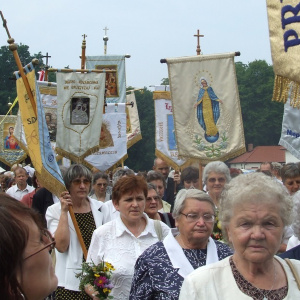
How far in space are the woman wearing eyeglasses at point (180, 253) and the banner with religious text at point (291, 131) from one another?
1.42 meters

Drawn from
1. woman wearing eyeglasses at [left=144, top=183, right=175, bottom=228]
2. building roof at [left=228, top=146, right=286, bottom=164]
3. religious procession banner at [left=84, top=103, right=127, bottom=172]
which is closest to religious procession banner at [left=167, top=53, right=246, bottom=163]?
woman wearing eyeglasses at [left=144, top=183, right=175, bottom=228]

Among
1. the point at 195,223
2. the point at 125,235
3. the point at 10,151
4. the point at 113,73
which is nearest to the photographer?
the point at 195,223

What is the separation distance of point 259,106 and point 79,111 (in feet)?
227

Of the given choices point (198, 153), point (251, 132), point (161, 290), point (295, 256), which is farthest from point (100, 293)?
point (251, 132)

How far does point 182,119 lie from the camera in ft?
28.5

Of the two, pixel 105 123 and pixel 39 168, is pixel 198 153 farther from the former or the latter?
pixel 105 123

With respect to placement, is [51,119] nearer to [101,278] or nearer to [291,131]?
[291,131]

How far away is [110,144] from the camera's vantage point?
13.9m

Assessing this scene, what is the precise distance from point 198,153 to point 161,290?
4658 millimetres

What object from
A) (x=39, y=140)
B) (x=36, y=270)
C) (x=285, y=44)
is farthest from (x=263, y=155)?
(x=36, y=270)

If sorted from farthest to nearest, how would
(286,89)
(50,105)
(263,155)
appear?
(263,155) → (50,105) → (286,89)

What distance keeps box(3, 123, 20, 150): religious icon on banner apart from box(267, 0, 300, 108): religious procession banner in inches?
645

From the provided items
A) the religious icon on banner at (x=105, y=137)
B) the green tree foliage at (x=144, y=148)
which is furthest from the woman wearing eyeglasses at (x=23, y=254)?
the green tree foliage at (x=144, y=148)

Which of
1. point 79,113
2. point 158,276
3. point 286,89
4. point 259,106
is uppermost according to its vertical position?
point 259,106
